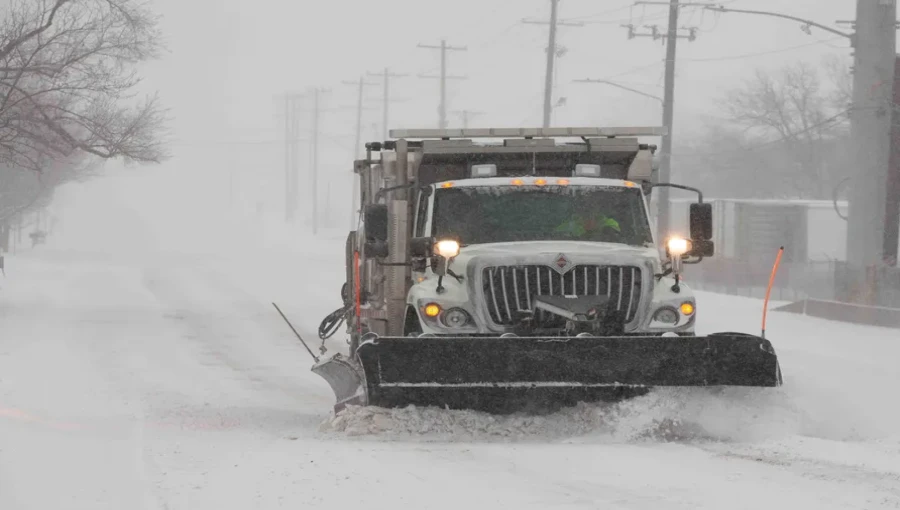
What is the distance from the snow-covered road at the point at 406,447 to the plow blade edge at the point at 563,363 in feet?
0.96

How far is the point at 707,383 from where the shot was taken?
10148mm

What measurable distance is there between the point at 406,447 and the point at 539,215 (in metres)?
2.66

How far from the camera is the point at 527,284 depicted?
35.4 feet

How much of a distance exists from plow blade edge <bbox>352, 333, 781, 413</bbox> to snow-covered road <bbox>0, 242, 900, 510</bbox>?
0.96 ft

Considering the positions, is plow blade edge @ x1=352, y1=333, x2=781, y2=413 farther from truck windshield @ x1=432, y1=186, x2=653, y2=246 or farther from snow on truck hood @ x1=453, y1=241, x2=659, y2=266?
truck windshield @ x1=432, y1=186, x2=653, y2=246

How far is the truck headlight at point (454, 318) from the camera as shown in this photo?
10.9 m

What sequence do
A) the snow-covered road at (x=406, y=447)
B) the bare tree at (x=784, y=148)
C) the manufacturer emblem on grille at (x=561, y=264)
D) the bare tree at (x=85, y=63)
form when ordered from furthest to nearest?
1. the bare tree at (x=784, y=148)
2. the bare tree at (x=85, y=63)
3. the manufacturer emblem on grille at (x=561, y=264)
4. the snow-covered road at (x=406, y=447)

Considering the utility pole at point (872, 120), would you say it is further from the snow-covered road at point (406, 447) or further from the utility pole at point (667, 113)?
the snow-covered road at point (406, 447)

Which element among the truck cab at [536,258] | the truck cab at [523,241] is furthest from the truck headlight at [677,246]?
the truck cab at [536,258]

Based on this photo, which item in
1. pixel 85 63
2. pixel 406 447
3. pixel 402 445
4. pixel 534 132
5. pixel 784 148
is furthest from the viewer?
pixel 784 148

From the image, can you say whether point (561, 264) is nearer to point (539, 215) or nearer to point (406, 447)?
point (539, 215)

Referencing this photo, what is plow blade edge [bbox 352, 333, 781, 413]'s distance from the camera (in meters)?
10.1

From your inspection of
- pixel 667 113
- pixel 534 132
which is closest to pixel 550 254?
pixel 534 132

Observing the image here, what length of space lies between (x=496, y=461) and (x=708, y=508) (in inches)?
81.6
